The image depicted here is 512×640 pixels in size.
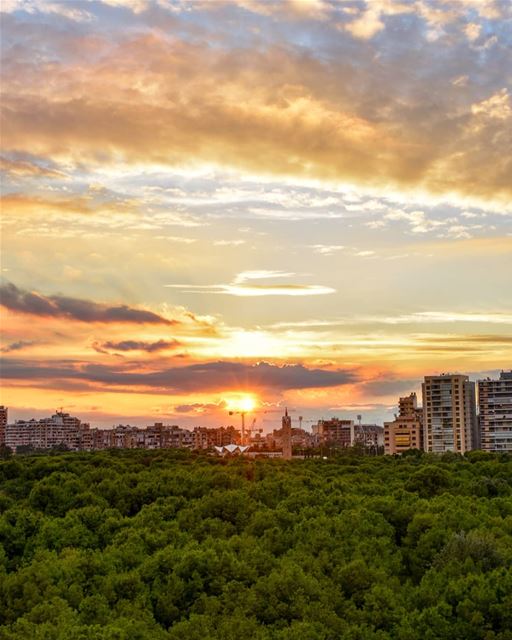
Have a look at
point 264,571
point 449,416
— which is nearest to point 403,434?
point 449,416

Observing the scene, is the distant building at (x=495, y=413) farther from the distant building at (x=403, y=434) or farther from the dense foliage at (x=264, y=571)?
the dense foliage at (x=264, y=571)

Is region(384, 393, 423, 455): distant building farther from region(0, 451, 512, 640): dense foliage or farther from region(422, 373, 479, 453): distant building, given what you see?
region(0, 451, 512, 640): dense foliage

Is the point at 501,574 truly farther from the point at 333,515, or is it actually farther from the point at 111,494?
the point at 111,494

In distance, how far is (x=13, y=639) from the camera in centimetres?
1991

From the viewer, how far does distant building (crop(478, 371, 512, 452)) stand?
13050 cm

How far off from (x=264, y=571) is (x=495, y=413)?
4448 inches

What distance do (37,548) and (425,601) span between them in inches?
662

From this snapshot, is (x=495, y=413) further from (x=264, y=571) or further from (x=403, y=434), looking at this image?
(x=264, y=571)

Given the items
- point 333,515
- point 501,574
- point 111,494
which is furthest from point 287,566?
point 111,494

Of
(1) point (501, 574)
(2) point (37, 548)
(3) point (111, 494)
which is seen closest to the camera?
(1) point (501, 574)

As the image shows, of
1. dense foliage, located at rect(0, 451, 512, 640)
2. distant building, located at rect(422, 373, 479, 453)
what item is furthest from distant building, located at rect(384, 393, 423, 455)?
dense foliage, located at rect(0, 451, 512, 640)

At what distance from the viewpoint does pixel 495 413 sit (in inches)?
5217

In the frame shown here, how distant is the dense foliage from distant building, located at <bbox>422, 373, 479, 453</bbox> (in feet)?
298

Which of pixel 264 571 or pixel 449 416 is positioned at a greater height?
pixel 449 416
